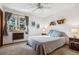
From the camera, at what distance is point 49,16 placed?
6.91 feet

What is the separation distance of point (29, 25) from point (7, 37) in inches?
21.0

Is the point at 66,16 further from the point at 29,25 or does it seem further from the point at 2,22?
the point at 2,22

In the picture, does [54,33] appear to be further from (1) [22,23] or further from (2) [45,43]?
(1) [22,23]

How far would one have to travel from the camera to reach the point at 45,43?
6.44 feet

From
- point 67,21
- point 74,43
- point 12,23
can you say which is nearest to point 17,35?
point 12,23

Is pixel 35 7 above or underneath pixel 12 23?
above

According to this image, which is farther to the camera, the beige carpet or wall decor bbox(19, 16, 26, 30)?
wall decor bbox(19, 16, 26, 30)

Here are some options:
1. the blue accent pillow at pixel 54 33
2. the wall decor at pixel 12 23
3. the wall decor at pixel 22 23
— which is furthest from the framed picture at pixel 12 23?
the blue accent pillow at pixel 54 33

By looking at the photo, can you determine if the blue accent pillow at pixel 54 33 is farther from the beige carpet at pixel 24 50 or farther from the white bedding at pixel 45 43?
the beige carpet at pixel 24 50

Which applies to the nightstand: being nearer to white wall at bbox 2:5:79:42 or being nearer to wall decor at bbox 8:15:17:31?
white wall at bbox 2:5:79:42

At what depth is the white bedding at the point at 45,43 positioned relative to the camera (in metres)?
1.96

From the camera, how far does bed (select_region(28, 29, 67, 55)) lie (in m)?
1.96

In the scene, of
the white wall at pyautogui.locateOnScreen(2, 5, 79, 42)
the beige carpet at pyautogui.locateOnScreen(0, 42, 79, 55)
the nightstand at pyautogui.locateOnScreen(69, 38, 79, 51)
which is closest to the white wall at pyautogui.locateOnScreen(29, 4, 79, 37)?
the white wall at pyautogui.locateOnScreen(2, 5, 79, 42)
